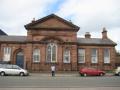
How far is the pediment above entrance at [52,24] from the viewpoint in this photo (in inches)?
1842

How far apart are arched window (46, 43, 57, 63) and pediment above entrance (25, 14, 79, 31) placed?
290cm

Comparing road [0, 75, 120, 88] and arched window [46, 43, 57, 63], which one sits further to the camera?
arched window [46, 43, 57, 63]

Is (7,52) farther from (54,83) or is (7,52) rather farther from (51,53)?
(54,83)

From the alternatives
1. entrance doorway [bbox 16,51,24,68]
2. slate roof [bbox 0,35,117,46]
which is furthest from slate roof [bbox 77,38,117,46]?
entrance doorway [bbox 16,51,24,68]

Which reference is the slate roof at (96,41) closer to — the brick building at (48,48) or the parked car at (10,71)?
the brick building at (48,48)

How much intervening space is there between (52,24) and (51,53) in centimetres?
481

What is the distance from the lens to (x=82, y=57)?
161 feet

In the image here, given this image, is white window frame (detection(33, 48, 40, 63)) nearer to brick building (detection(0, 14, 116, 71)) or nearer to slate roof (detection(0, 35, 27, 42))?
brick building (detection(0, 14, 116, 71))

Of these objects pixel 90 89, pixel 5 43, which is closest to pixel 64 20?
pixel 5 43

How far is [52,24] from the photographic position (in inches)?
1860

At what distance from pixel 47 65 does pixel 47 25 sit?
21.7 ft

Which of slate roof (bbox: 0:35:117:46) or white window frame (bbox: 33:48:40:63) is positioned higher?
slate roof (bbox: 0:35:117:46)

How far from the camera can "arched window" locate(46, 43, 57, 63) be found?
1853 inches

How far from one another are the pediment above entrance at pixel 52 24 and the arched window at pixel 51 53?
2.90 m
